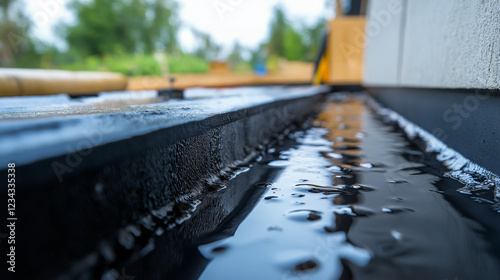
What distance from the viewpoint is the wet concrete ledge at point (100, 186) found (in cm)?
67

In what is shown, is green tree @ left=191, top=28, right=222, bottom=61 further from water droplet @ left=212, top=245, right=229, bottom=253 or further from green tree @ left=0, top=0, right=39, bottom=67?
water droplet @ left=212, top=245, right=229, bottom=253

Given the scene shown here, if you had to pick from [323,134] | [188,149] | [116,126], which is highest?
[116,126]

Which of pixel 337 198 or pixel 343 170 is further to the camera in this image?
pixel 343 170

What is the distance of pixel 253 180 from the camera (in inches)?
62.2

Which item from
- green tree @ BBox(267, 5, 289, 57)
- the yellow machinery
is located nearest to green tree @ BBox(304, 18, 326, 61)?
green tree @ BBox(267, 5, 289, 57)

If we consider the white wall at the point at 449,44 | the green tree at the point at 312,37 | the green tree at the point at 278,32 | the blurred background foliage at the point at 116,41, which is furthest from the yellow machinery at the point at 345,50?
the green tree at the point at 278,32

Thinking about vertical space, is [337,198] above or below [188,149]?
below

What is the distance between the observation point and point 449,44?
2152mm

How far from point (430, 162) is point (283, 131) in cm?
148

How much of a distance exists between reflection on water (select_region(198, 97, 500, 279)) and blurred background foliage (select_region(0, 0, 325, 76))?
1983cm

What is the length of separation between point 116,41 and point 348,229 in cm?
3250

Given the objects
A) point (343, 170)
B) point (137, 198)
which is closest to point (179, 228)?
point (137, 198)

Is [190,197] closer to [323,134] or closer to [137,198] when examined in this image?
[137,198]

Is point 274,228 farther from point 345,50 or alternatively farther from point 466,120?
point 345,50
